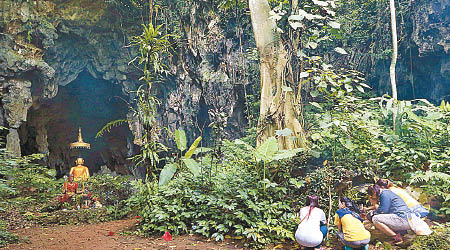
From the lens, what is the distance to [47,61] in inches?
387

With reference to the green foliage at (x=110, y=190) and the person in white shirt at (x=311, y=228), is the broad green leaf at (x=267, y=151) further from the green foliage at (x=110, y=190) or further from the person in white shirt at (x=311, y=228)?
the green foliage at (x=110, y=190)

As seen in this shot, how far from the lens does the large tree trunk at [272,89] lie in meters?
4.86

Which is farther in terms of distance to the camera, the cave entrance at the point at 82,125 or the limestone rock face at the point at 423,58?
the cave entrance at the point at 82,125

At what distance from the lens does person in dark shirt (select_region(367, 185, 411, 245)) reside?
3131 mm

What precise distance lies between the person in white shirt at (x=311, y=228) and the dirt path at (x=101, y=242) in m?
0.83

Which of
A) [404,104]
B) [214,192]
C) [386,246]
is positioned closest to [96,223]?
[214,192]

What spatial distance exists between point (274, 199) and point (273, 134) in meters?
1.22

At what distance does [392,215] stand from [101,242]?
3537 mm

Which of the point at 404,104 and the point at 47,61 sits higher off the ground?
the point at 47,61

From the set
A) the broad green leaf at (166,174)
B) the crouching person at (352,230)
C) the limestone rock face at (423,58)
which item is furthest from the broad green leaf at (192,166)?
the limestone rock face at (423,58)

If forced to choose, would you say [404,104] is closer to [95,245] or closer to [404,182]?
[404,182]

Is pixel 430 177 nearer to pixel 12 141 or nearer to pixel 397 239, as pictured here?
pixel 397 239

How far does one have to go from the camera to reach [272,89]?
4.94 meters

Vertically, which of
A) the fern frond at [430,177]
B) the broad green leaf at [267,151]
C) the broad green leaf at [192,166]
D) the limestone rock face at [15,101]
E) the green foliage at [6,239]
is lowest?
the green foliage at [6,239]
